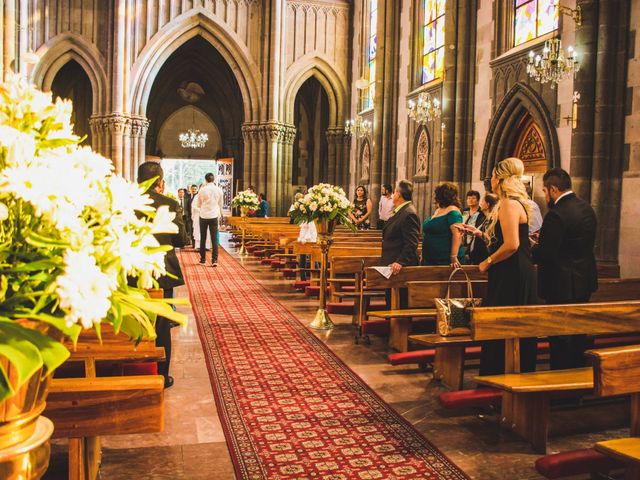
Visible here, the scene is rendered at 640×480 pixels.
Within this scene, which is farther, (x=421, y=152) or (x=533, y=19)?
(x=421, y=152)

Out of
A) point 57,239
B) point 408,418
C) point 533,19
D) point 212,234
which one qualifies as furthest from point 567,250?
point 212,234

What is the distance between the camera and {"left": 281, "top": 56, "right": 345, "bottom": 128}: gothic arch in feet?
75.4

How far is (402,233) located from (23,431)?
5066mm

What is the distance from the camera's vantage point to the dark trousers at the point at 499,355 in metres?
4.48

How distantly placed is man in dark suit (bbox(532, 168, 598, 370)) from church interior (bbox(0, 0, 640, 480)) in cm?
Answer: 2

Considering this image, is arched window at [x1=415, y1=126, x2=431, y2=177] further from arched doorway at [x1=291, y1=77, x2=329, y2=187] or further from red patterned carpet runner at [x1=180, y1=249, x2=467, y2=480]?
arched doorway at [x1=291, y1=77, x2=329, y2=187]

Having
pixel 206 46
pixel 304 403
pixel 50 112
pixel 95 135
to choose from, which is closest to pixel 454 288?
pixel 304 403

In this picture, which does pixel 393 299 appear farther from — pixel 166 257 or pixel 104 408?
pixel 104 408

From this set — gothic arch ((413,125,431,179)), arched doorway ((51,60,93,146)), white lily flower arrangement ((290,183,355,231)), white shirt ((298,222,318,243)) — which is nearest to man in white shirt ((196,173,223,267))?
white shirt ((298,222,318,243))

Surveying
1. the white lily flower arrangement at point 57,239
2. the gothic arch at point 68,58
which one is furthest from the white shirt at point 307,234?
the gothic arch at point 68,58

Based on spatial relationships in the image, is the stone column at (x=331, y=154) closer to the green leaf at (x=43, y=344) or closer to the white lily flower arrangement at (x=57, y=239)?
the white lily flower arrangement at (x=57, y=239)

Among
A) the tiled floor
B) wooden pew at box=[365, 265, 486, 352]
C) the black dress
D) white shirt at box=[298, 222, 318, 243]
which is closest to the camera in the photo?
the tiled floor

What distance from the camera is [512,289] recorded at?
447 cm

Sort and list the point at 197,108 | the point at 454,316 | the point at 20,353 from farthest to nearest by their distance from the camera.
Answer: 1. the point at 197,108
2. the point at 454,316
3. the point at 20,353
